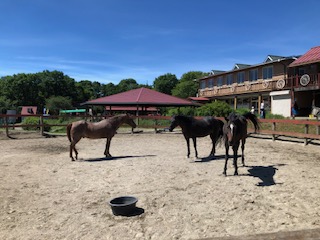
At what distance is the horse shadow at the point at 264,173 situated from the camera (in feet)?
19.6

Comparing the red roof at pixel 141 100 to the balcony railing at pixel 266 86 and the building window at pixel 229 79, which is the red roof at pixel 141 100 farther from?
the building window at pixel 229 79

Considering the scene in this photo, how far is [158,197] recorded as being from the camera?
204 inches

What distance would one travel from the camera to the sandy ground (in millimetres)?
3887

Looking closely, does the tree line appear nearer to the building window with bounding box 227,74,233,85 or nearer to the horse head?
the building window with bounding box 227,74,233,85

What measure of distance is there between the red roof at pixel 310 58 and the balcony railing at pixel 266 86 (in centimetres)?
111

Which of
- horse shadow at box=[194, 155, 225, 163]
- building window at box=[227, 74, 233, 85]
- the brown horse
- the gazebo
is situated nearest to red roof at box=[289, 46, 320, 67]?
the gazebo

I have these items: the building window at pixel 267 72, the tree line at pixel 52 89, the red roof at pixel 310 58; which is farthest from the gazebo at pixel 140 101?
the tree line at pixel 52 89

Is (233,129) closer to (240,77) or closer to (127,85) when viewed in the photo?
(240,77)

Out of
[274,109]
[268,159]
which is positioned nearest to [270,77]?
[274,109]

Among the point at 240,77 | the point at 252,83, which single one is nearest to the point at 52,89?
the point at 240,77

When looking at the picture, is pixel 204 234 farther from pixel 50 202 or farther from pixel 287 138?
pixel 287 138

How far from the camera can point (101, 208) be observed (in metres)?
4.65

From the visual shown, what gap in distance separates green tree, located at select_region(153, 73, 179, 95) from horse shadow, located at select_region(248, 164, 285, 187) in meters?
84.2

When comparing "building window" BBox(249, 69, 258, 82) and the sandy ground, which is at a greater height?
"building window" BBox(249, 69, 258, 82)
